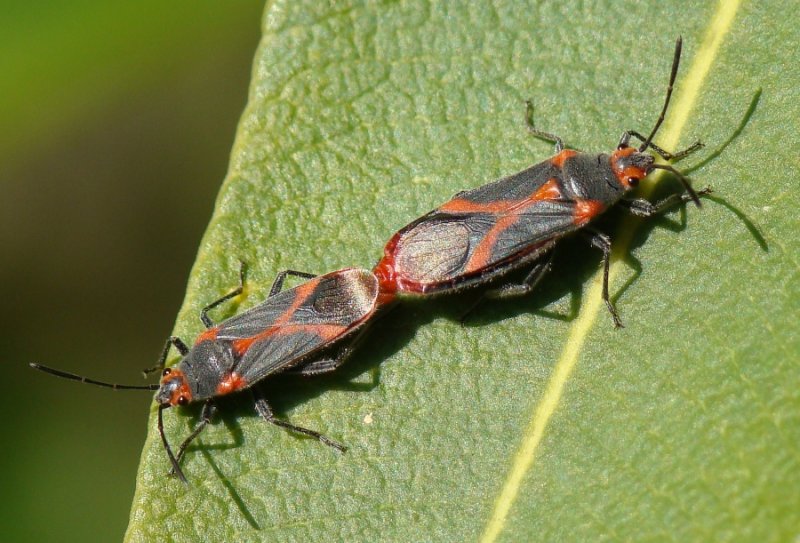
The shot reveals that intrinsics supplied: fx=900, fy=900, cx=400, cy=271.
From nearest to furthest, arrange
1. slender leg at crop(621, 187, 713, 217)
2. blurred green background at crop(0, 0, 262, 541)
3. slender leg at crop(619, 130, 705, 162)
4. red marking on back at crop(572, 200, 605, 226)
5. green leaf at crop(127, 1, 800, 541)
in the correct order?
green leaf at crop(127, 1, 800, 541), slender leg at crop(619, 130, 705, 162), slender leg at crop(621, 187, 713, 217), red marking on back at crop(572, 200, 605, 226), blurred green background at crop(0, 0, 262, 541)

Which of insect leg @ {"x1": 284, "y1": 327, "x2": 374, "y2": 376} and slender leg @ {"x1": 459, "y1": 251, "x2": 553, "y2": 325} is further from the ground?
slender leg @ {"x1": 459, "y1": 251, "x2": 553, "y2": 325}

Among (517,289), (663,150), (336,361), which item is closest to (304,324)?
(336,361)

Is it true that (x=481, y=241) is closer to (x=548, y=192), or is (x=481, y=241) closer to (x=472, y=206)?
(x=472, y=206)

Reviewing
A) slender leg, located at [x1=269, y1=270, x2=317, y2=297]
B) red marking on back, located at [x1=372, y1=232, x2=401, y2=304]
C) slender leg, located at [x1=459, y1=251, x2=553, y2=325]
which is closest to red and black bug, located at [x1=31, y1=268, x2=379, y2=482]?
slender leg, located at [x1=269, y1=270, x2=317, y2=297]

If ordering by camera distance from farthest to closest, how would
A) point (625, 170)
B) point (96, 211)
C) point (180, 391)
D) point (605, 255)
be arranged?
1. point (96, 211)
2. point (180, 391)
3. point (625, 170)
4. point (605, 255)

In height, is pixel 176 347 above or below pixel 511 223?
below

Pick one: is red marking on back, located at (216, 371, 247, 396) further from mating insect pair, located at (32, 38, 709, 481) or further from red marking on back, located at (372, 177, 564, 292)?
red marking on back, located at (372, 177, 564, 292)

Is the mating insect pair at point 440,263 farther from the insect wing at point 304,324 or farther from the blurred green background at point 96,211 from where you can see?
the blurred green background at point 96,211
